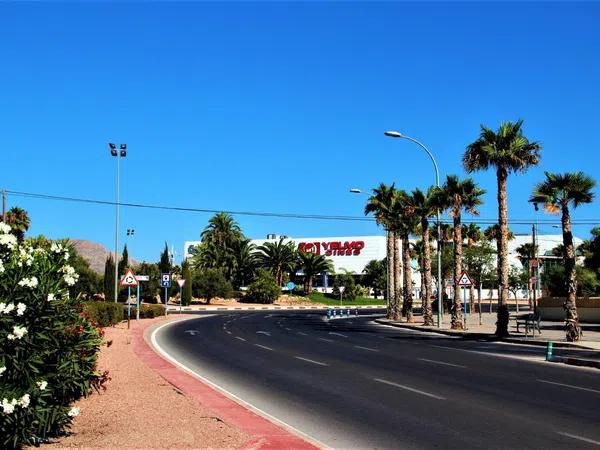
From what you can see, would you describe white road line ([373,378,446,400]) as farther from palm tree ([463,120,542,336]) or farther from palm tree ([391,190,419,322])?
palm tree ([391,190,419,322])

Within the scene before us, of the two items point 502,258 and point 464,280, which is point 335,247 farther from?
point 502,258

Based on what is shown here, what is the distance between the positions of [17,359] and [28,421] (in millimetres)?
689

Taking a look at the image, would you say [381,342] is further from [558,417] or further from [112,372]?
[558,417]

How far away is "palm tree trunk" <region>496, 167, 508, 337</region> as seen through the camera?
3120 centimetres

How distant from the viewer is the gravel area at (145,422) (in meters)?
8.26

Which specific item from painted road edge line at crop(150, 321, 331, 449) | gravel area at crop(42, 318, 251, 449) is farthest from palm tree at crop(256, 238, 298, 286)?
gravel area at crop(42, 318, 251, 449)

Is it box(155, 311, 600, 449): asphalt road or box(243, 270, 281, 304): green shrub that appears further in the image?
box(243, 270, 281, 304): green shrub

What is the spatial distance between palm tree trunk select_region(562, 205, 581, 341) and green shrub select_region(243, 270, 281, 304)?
6327 centimetres

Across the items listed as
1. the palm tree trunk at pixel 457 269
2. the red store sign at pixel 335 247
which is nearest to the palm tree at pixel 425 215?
the palm tree trunk at pixel 457 269

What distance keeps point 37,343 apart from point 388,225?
41159mm

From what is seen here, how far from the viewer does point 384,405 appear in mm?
11984

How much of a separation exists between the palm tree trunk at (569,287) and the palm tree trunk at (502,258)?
3.20m

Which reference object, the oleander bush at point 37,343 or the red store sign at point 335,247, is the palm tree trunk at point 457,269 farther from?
the red store sign at point 335,247

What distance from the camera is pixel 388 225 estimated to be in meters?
47.8
